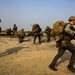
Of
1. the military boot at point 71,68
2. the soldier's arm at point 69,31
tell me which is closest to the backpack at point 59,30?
the soldier's arm at point 69,31

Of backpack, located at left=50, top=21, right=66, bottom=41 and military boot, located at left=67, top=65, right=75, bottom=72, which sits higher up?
backpack, located at left=50, top=21, right=66, bottom=41

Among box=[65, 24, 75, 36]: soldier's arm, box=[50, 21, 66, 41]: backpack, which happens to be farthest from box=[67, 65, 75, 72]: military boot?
box=[65, 24, 75, 36]: soldier's arm

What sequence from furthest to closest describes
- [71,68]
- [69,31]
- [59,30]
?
[71,68] → [59,30] → [69,31]

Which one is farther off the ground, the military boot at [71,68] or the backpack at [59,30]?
the backpack at [59,30]

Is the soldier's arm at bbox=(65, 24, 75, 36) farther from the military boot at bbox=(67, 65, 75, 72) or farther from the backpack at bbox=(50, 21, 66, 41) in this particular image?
the military boot at bbox=(67, 65, 75, 72)

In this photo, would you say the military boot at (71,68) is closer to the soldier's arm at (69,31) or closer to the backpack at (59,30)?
the backpack at (59,30)

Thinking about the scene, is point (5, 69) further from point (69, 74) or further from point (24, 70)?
point (69, 74)

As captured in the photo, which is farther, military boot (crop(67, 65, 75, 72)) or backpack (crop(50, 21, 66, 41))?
military boot (crop(67, 65, 75, 72))

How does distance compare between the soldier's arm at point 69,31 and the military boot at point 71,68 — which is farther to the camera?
the military boot at point 71,68

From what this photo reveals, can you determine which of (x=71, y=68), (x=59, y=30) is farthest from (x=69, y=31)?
(x=71, y=68)

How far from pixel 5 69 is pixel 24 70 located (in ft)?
2.46

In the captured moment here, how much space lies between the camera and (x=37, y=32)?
737 inches

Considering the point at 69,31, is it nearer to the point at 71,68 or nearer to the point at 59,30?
the point at 59,30

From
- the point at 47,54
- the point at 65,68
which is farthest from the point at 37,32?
the point at 65,68
